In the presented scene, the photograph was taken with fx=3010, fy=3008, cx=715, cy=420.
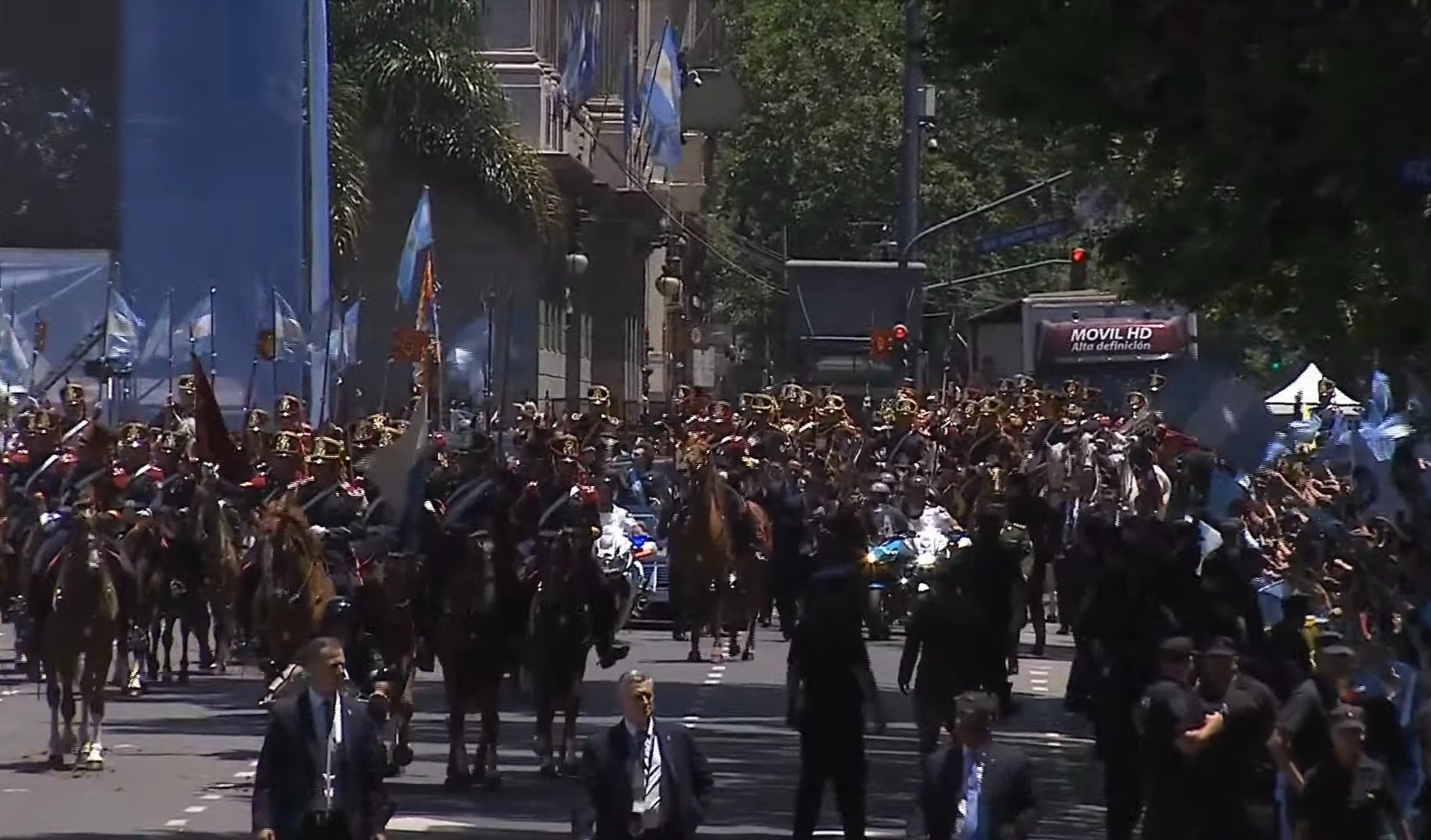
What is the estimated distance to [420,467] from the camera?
69.1ft

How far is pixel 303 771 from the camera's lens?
42.5 ft

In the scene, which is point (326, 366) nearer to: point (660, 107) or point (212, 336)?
point (212, 336)

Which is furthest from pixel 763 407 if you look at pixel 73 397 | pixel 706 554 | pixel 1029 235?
pixel 706 554

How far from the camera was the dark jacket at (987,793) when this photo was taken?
523 inches

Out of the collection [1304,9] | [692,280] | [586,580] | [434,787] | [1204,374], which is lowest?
[434,787]

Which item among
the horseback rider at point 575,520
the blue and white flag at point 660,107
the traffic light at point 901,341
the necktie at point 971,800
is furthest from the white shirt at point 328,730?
the blue and white flag at point 660,107

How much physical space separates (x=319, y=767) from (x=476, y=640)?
709 cm

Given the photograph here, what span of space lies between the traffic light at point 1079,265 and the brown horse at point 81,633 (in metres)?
17.0

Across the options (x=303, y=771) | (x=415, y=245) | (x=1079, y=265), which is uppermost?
(x=1079, y=265)

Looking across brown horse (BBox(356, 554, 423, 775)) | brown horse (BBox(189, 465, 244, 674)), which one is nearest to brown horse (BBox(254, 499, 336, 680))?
brown horse (BBox(356, 554, 423, 775))

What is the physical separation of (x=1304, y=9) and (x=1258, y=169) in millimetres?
859

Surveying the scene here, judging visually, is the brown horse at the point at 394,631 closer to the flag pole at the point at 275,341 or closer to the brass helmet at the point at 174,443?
the brass helmet at the point at 174,443

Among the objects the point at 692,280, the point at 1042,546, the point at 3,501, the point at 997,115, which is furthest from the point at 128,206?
the point at 692,280

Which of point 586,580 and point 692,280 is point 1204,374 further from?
point 692,280
